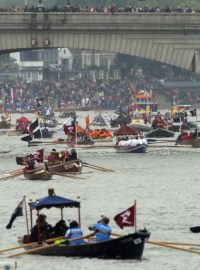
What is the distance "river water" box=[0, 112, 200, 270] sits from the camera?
3189 inches

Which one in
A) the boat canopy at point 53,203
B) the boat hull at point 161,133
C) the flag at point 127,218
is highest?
the boat canopy at point 53,203

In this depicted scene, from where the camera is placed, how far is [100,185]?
11356 cm

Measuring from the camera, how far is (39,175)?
373ft

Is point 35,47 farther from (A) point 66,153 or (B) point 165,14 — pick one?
(A) point 66,153

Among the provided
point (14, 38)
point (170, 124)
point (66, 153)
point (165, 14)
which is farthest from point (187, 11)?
point (170, 124)

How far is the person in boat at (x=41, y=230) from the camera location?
81.8 metres

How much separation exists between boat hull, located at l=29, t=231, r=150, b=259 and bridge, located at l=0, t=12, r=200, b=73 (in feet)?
180

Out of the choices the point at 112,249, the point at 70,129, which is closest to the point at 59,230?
the point at 112,249

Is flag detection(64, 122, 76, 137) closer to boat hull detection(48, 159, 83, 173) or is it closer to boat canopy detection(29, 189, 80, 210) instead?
boat hull detection(48, 159, 83, 173)

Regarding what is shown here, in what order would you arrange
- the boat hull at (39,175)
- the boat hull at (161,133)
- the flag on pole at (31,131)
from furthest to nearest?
1. the boat hull at (161,133)
2. the flag on pole at (31,131)
3. the boat hull at (39,175)

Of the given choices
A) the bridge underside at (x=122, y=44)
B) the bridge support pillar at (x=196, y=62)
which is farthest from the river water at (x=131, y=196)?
the bridge underside at (x=122, y=44)

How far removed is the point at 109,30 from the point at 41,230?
176ft

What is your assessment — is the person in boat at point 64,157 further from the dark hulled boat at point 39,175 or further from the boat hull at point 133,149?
the boat hull at point 133,149

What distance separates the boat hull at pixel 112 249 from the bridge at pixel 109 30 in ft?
180
